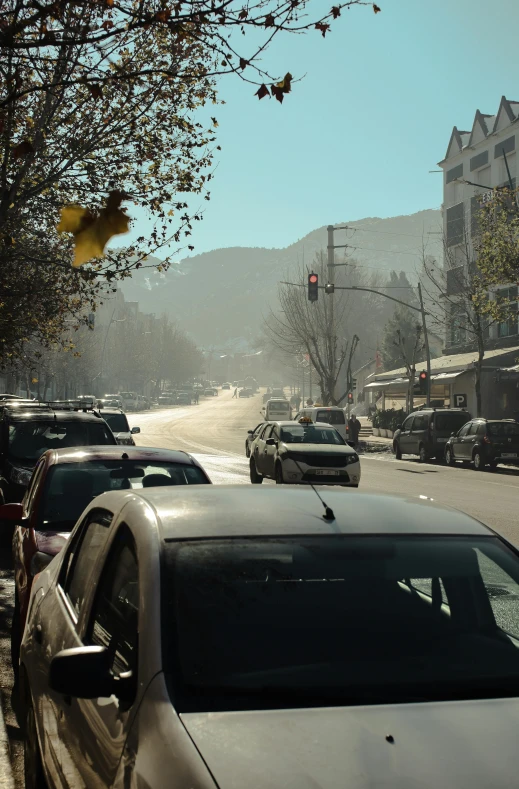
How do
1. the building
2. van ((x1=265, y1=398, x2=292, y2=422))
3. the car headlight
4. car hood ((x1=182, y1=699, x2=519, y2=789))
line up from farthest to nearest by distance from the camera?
van ((x1=265, y1=398, x2=292, y2=422)) < the building < the car headlight < car hood ((x1=182, y1=699, x2=519, y2=789))

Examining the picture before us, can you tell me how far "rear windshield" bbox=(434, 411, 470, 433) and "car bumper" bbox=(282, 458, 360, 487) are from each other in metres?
14.8

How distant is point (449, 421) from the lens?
35500mm

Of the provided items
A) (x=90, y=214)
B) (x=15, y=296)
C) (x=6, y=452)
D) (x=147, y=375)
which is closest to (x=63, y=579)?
(x=90, y=214)

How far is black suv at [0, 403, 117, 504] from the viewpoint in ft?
39.9

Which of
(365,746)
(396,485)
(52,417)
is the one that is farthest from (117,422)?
(365,746)

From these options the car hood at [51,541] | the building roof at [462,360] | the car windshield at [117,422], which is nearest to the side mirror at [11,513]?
the car hood at [51,541]

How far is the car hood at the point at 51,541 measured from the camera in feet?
20.9

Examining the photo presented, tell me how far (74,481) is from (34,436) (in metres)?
5.44

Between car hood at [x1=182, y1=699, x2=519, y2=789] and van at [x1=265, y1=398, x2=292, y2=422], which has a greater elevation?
car hood at [x1=182, y1=699, x2=519, y2=789]

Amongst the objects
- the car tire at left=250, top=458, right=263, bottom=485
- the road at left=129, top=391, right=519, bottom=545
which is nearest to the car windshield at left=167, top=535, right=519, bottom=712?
the road at left=129, top=391, right=519, bottom=545

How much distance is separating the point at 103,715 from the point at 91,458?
477cm

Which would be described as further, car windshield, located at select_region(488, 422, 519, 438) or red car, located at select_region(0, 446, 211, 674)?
car windshield, located at select_region(488, 422, 519, 438)

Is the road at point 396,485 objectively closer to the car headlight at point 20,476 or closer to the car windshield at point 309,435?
the car headlight at point 20,476

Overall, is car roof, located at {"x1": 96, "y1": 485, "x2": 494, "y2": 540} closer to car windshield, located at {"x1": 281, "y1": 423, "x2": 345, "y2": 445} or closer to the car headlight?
the car headlight
